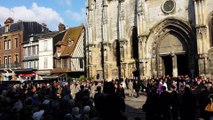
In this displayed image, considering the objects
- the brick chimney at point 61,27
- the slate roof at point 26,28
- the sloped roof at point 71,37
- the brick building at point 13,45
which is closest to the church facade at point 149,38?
the sloped roof at point 71,37

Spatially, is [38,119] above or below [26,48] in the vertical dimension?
below

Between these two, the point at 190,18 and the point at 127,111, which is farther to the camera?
the point at 190,18

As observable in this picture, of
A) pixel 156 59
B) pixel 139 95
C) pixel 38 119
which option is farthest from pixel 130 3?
pixel 38 119

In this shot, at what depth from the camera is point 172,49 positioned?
31484 mm

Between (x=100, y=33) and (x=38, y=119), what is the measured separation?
29.6 meters

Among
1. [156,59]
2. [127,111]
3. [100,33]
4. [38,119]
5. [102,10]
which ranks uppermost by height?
[102,10]

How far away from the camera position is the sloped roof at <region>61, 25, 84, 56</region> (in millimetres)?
45550

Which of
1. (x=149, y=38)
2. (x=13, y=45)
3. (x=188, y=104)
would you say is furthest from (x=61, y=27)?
(x=188, y=104)

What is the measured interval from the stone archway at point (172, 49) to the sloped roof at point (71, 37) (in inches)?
615

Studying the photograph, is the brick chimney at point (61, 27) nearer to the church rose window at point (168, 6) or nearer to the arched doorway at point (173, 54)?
the arched doorway at point (173, 54)

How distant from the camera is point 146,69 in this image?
1275 inches

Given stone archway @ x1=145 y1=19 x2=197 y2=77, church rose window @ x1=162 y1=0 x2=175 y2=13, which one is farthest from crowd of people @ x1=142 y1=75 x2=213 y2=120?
church rose window @ x1=162 y1=0 x2=175 y2=13

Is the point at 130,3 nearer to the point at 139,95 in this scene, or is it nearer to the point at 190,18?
the point at 190,18

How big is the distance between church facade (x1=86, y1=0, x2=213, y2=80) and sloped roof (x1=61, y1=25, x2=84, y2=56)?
7246mm
